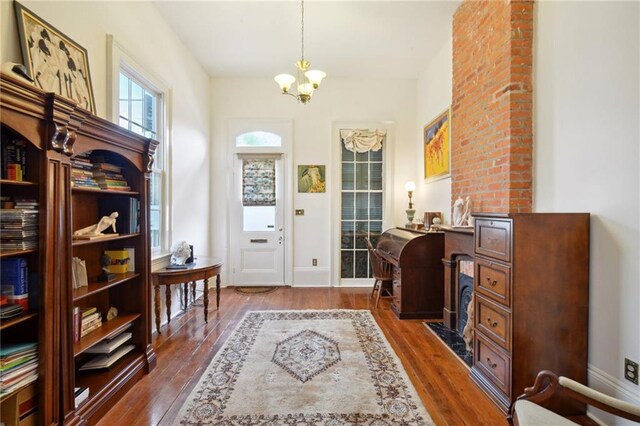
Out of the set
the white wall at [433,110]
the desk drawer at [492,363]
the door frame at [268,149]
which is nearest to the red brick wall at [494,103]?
the white wall at [433,110]

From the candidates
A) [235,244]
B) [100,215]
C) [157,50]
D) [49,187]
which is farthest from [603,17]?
[235,244]

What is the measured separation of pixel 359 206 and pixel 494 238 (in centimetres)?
311

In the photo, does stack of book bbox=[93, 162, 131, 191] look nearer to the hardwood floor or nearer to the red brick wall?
the hardwood floor

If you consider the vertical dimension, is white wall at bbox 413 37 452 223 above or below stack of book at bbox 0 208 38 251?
above

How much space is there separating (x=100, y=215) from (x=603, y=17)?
143 inches

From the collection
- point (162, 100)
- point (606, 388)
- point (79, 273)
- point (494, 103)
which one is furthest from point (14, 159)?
point (606, 388)

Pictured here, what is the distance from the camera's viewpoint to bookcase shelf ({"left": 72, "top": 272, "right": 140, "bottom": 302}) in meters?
1.86

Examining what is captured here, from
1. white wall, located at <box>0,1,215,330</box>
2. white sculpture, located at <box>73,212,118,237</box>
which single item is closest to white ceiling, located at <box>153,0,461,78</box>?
white wall, located at <box>0,1,215,330</box>

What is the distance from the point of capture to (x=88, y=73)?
7.50 ft

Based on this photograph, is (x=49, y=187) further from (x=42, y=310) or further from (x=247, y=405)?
(x=247, y=405)

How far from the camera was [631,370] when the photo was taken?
1.69 m

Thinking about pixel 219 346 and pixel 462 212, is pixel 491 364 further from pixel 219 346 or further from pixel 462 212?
pixel 219 346

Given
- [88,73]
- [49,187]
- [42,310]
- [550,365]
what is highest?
[88,73]

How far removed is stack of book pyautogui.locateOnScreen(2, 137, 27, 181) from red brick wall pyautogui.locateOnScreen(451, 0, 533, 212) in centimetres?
315
